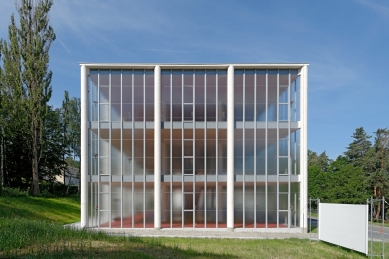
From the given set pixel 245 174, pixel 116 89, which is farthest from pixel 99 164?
pixel 245 174

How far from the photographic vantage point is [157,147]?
22797mm

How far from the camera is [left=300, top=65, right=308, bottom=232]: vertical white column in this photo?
72.9 feet

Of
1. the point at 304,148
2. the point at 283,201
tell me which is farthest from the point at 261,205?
the point at 304,148

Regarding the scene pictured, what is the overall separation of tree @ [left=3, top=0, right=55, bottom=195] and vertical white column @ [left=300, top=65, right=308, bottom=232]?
29.2 meters

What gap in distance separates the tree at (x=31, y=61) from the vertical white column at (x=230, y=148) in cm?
2455

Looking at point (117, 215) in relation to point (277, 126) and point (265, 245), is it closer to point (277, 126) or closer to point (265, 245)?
point (265, 245)

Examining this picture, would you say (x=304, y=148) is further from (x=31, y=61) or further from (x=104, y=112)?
(x=31, y=61)

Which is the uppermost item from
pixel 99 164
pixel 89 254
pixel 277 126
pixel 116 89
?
pixel 116 89

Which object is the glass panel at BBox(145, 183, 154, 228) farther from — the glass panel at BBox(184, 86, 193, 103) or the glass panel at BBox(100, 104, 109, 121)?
the glass panel at BBox(184, 86, 193, 103)

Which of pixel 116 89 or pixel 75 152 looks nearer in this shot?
pixel 116 89

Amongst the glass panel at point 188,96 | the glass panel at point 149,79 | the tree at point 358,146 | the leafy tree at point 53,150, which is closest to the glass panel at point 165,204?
the glass panel at point 188,96

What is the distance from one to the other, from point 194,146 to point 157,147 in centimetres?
270

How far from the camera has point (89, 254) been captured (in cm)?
1049

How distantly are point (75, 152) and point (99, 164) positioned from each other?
30.2 metres
